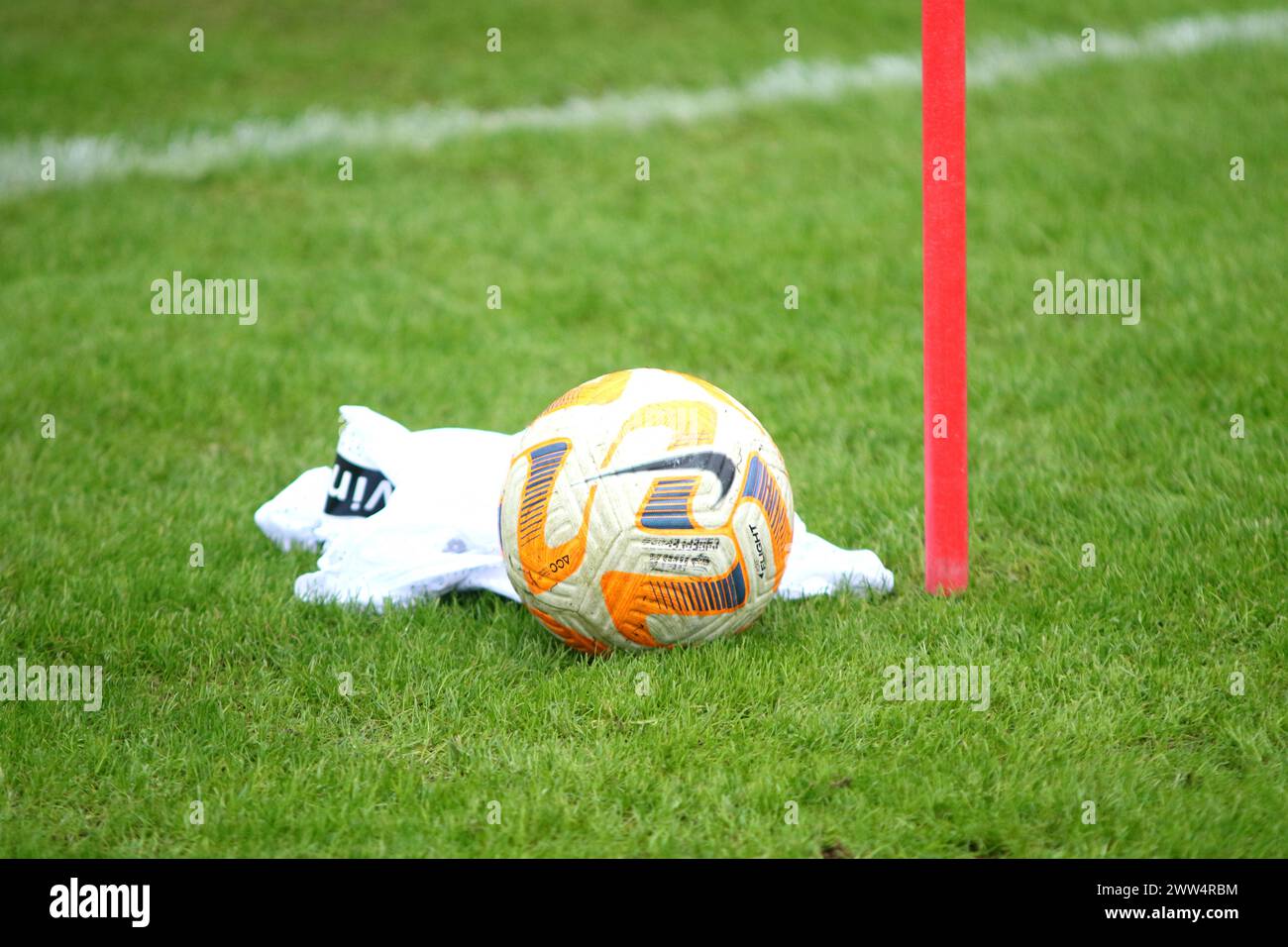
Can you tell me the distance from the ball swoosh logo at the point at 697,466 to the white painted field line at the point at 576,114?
697cm

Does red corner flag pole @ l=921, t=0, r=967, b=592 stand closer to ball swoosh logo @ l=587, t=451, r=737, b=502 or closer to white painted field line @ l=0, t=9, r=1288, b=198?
ball swoosh logo @ l=587, t=451, r=737, b=502

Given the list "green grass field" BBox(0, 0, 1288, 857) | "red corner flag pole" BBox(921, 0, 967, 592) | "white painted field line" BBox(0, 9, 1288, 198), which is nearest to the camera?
"green grass field" BBox(0, 0, 1288, 857)

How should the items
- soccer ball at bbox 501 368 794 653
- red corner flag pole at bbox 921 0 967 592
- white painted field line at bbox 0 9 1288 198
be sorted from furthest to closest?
white painted field line at bbox 0 9 1288 198, red corner flag pole at bbox 921 0 967 592, soccer ball at bbox 501 368 794 653

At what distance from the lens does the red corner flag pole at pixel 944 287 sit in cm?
430

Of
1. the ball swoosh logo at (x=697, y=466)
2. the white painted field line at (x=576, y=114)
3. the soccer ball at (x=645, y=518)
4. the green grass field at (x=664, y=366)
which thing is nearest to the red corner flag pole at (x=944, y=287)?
the green grass field at (x=664, y=366)

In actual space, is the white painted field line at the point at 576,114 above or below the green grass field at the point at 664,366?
above

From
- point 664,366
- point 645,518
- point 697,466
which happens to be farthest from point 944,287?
point 664,366

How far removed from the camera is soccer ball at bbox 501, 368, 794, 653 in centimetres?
397

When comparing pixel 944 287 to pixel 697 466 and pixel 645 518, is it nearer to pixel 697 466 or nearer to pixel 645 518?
pixel 697 466

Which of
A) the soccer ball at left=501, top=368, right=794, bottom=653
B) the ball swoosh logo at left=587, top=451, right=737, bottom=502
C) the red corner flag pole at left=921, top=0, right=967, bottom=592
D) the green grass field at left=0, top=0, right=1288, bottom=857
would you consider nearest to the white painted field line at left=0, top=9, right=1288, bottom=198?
the green grass field at left=0, top=0, right=1288, bottom=857

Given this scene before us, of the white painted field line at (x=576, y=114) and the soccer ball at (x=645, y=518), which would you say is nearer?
the soccer ball at (x=645, y=518)

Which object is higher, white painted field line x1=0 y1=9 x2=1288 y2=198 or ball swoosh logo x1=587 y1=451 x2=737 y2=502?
white painted field line x1=0 y1=9 x2=1288 y2=198

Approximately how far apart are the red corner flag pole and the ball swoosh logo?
90 cm

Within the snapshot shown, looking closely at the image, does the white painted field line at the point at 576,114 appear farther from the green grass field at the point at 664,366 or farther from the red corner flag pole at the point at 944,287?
the red corner flag pole at the point at 944,287
